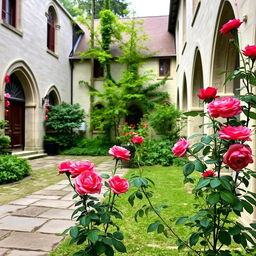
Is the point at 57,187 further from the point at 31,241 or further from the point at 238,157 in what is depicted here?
the point at 238,157

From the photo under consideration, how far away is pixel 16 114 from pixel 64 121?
220cm

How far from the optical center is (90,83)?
585 inches

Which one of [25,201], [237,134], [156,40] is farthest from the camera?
[156,40]

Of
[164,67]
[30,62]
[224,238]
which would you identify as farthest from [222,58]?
[164,67]

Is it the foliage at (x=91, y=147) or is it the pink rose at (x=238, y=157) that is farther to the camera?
the foliage at (x=91, y=147)

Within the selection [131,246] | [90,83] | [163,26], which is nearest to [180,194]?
[131,246]

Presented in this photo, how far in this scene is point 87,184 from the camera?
128 cm

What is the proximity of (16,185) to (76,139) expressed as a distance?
8.43 metres

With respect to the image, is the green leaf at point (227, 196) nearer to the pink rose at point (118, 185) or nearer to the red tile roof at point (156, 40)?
the pink rose at point (118, 185)

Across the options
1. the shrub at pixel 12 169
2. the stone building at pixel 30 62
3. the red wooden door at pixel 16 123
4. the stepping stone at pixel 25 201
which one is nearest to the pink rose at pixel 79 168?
the stepping stone at pixel 25 201

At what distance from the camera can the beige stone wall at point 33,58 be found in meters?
9.22

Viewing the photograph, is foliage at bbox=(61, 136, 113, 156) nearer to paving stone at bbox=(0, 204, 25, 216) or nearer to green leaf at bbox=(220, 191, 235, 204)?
paving stone at bbox=(0, 204, 25, 216)

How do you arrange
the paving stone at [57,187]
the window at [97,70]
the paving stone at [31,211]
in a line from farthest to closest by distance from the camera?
the window at [97,70]
the paving stone at [57,187]
the paving stone at [31,211]

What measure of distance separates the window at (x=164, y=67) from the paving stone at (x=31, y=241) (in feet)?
42.0
